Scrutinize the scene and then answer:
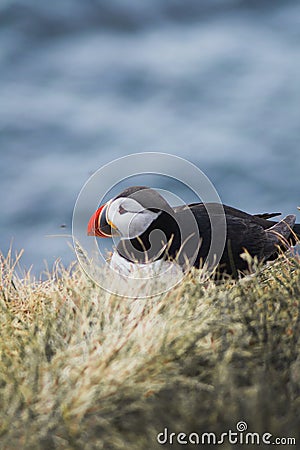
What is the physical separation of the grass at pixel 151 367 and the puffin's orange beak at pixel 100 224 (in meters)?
0.18

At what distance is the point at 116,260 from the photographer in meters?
2.10

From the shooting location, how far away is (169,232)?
2.08 meters

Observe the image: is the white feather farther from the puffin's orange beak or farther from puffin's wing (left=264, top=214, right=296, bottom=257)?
puffin's wing (left=264, top=214, right=296, bottom=257)

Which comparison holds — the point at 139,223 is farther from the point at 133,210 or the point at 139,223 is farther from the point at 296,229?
the point at 296,229

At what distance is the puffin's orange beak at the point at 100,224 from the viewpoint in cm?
207

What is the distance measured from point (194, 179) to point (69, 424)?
29.1 inches

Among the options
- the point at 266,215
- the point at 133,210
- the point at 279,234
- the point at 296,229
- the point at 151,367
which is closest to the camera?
the point at 151,367

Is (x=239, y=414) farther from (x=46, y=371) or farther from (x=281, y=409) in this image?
(x=46, y=371)

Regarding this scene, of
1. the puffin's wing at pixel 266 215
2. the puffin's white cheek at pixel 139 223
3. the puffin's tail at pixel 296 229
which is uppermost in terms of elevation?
the puffin's wing at pixel 266 215

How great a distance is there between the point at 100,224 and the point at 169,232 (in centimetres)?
19

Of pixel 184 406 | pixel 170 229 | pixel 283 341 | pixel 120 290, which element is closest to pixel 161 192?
pixel 170 229

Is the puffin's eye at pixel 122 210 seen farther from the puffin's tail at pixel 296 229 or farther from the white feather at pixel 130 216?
the puffin's tail at pixel 296 229

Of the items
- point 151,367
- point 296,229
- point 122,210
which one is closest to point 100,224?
point 122,210

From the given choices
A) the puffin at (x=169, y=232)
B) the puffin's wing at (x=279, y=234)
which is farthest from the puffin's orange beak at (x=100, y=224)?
the puffin's wing at (x=279, y=234)
